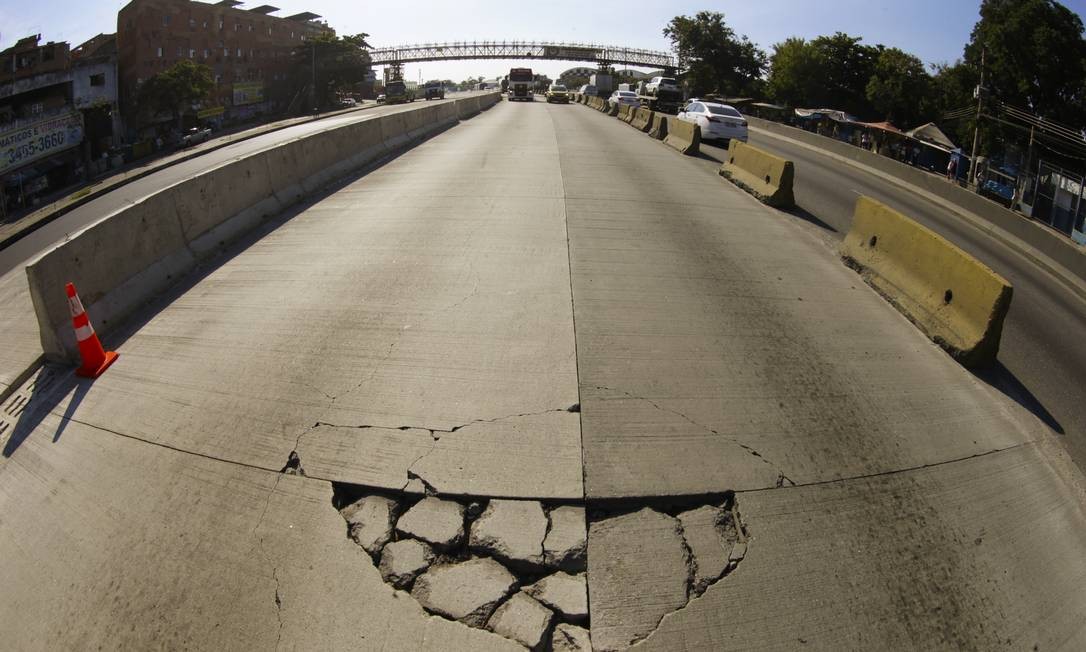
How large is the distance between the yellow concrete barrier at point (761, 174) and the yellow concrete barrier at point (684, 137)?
3.88 metres

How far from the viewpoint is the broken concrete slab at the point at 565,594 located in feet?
11.8

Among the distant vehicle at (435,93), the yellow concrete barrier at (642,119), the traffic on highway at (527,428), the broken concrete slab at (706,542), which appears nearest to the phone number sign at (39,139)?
the yellow concrete barrier at (642,119)

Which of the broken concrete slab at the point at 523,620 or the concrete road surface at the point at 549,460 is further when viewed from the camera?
the concrete road surface at the point at 549,460

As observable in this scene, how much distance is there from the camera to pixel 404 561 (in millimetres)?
3936

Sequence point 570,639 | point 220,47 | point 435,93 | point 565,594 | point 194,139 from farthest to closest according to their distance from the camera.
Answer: point 435,93 → point 220,47 → point 194,139 → point 565,594 → point 570,639

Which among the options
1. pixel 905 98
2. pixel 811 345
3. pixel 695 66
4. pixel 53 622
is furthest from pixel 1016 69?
pixel 695 66

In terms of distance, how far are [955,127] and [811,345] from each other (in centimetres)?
4479

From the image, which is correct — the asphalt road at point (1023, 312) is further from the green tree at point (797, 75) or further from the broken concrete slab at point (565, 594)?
the green tree at point (797, 75)

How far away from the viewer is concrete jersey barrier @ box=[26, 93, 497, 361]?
20.3ft

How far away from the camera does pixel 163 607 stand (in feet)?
11.9

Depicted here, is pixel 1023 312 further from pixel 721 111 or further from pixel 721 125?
pixel 721 111

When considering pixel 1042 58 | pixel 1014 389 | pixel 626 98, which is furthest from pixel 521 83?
pixel 1014 389

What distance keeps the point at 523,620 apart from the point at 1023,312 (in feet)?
31.2

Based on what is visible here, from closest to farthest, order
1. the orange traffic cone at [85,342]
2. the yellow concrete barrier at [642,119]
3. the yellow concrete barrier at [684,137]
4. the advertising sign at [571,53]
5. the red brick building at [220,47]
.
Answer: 1. the orange traffic cone at [85,342]
2. the yellow concrete barrier at [684,137]
3. the yellow concrete barrier at [642,119]
4. the red brick building at [220,47]
5. the advertising sign at [571,53]
